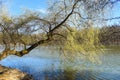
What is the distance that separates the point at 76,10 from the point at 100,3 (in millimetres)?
9656

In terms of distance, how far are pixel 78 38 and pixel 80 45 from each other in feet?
1.36

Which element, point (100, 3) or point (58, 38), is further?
point (58, 38)

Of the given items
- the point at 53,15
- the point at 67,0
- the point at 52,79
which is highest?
the point at 67,0

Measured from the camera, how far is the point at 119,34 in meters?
2.96

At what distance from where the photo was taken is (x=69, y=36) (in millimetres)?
13242

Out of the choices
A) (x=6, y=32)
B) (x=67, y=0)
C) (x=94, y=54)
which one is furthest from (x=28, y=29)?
(x=94, y=54)

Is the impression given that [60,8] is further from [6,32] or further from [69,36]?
[6,32]

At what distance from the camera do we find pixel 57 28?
44.5 ft

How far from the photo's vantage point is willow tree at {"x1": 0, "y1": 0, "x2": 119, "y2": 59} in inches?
511

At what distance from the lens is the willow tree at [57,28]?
12969 millimetres

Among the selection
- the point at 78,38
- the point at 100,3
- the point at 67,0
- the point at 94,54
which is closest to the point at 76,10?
the point at 67,0

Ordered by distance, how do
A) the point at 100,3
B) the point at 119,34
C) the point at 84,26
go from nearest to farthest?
the point at 119,34
the point at 100,3
the point at 84,26

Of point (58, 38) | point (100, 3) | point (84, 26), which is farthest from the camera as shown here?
point (58, 38)

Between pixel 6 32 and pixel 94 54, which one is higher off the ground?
pixel 6 32
